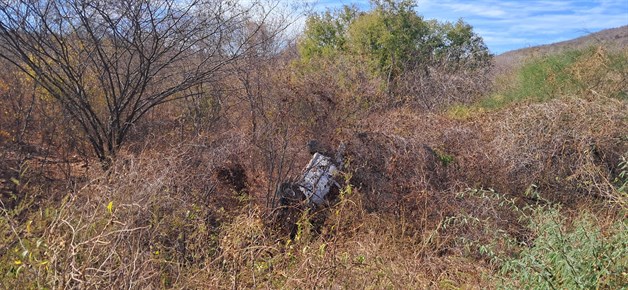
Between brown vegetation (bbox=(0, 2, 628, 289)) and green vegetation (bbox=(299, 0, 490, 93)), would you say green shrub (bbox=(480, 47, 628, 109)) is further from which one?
green vegetation (bbox=(299, 0, 490, 93))

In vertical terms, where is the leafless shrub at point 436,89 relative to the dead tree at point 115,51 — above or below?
→ below

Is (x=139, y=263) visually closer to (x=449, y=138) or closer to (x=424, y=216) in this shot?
(x=424, y=216)

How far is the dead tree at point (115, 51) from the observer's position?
5.44m

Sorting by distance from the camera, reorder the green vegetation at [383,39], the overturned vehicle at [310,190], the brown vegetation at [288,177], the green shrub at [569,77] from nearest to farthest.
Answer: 1. the brown vegetation at [288,177]
2. the overturned vehicle at [310,190]
3. the green shrub at [569,77]
4. the green vegetation at [383,39]

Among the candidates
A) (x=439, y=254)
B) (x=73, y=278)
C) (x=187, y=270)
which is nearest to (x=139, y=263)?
(x=73, y=278)

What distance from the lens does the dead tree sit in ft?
17.9

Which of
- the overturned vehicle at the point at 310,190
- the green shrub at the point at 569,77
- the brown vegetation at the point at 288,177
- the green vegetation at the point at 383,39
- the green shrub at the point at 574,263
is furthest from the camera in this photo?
the green vegetation at the point at 383,39

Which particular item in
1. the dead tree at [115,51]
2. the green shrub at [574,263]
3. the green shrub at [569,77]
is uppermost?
the dead tree at [115,51]

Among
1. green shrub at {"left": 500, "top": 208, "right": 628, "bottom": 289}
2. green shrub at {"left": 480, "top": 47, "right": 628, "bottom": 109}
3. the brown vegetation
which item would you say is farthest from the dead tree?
green shrub at {"left": 480, "top": 47, "right": 628, "bottom": 109}

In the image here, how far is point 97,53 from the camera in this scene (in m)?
5.96

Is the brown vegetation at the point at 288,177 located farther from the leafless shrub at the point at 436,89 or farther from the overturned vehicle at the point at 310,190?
the leafless shrub at the point at 436,89

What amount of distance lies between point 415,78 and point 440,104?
1087mm

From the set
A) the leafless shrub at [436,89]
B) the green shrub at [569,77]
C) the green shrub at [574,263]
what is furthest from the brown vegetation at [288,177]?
the leafless shrub at [436,89]

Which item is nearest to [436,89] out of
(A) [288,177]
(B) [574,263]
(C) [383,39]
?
(C) [383,39]
